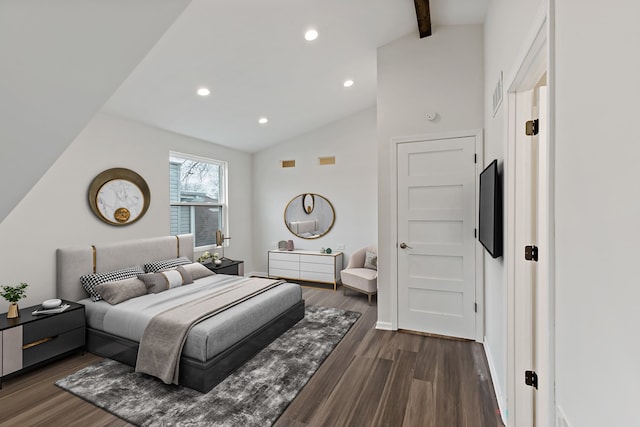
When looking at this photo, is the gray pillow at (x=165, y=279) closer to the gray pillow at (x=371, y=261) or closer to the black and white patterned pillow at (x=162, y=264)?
the black and white patterned pillow at (x=162, y=264)

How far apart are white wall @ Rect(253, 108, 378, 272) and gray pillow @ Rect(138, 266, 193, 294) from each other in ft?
8.02

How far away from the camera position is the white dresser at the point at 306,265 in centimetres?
516

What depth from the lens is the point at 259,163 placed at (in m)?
6.06

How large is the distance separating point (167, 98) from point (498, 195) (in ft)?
11.7

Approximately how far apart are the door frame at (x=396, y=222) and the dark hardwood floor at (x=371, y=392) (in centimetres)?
33

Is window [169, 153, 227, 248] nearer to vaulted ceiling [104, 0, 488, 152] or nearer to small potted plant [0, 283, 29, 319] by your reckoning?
vaulted ceiling [104, 0, 488, 152]

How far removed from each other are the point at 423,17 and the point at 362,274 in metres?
3.23

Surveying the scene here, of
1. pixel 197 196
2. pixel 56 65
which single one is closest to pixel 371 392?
pixel 56 65

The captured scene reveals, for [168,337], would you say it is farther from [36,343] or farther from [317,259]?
[317,259]

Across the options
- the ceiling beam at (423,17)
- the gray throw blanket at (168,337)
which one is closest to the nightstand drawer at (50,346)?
the gray throw blanket at (168,337)

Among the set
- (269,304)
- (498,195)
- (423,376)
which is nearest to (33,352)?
(269,304)

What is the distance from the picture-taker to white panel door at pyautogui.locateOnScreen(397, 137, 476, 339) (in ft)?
10.3

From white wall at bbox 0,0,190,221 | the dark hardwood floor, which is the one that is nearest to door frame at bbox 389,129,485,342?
the dark hardwood floor

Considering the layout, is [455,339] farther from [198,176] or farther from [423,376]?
[198,176]
